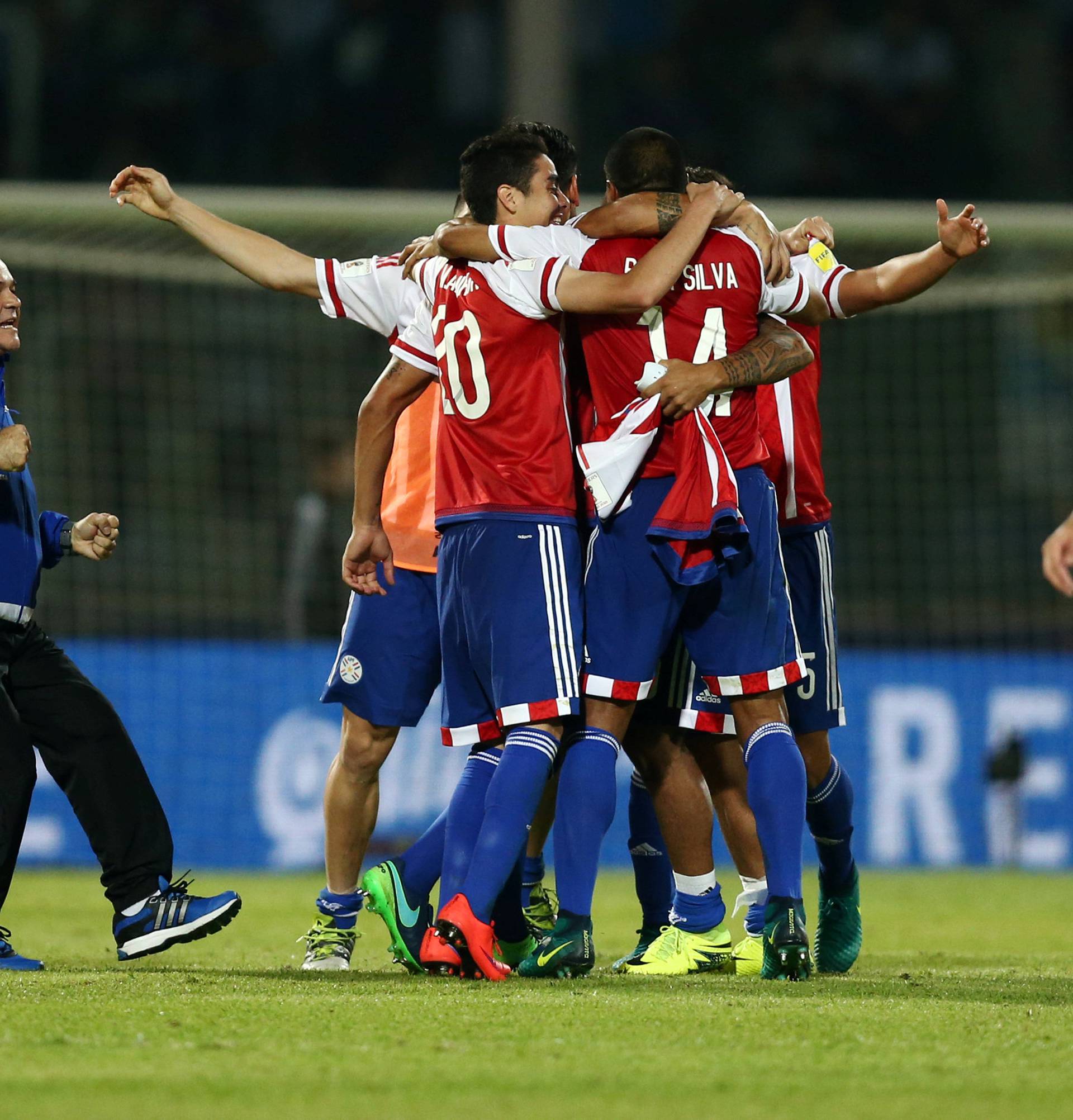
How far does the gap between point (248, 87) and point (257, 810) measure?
9.07 m

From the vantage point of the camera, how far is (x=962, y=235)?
454 cm

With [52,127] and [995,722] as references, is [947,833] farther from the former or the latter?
[52,127]

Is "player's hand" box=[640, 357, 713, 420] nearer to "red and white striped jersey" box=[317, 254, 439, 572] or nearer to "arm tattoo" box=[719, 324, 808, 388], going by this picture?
"arm tattoo" box=[719, 324, 808, 388]

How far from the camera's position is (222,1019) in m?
3.49

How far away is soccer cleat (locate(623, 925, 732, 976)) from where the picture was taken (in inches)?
180

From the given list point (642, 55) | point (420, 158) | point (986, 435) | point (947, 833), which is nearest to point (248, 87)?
point (420, 158)

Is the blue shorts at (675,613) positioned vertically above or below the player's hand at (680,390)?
below

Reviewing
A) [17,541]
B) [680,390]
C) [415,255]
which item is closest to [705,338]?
[680,390]

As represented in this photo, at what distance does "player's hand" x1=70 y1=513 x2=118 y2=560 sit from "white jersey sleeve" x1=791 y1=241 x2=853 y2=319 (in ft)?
6.47

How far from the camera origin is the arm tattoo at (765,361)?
14.3 feet

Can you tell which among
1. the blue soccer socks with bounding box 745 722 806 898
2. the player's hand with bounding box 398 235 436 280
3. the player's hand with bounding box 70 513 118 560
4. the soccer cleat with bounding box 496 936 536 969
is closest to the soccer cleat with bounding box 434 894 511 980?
the soccer cleat with bounding box 496 936 536 969

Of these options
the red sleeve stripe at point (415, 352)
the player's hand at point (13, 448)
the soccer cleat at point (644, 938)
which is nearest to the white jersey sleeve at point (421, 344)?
the red sleeve stripe at point (415, 352)

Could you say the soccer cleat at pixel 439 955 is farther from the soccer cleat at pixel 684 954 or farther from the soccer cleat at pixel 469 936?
the soccer cleat at pixel 684 954

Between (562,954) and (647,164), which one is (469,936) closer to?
(562,954)
